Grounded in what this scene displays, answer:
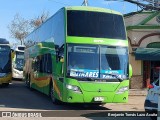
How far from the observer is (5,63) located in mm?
27422

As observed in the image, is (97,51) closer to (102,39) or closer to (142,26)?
(102,39)

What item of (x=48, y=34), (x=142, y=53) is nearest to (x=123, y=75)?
(x=48, y=34)

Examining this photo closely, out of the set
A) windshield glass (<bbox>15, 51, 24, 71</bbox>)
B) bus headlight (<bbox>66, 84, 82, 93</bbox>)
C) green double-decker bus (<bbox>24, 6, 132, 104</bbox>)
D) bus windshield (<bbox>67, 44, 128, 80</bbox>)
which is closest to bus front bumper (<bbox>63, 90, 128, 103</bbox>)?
green double-decker bus (<bbox>24, 6, 132, 104</bbox>)

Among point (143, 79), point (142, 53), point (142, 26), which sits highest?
point (142, 26)

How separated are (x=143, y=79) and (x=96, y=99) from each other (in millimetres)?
16034

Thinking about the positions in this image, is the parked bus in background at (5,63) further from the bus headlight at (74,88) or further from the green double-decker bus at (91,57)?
the bus headlight at (74,88)

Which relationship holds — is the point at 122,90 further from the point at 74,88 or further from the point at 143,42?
the point at 143,42

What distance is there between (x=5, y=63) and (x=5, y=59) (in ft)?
1.17

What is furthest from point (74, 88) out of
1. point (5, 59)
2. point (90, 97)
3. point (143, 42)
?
point (143, 42)

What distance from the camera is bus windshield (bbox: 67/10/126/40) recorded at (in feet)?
51.4

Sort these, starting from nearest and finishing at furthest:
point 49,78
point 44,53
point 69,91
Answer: point 69,91 < point 49,78 < point 44,53

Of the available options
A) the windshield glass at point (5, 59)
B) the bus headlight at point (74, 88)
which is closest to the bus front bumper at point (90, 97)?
the bus headlight at point (74, 88)

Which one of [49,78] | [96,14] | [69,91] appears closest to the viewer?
[69,91]

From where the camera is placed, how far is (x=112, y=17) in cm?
1631
